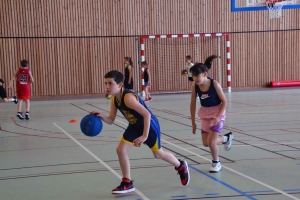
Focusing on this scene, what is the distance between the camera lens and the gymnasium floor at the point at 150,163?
482 centimetres

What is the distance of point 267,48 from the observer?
2081 cm

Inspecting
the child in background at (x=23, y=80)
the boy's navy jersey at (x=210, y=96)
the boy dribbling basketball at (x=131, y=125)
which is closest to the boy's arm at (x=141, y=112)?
the boy dribbling basketball at (x=131, y=125)

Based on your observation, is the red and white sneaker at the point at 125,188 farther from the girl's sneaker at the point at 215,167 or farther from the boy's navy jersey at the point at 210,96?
the boy's navy jersey at the point at 210,96

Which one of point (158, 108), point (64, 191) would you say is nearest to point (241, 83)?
point (158, 108)

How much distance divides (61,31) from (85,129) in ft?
47.3

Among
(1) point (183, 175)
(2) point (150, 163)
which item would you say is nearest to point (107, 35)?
(2) point (150, 163)

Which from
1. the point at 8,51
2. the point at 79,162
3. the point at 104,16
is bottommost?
the point at 79,162

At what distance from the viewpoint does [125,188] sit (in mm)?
4734

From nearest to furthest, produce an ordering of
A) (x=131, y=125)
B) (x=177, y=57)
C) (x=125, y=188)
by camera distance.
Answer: (x=125, y=188) < (x=131, y=125) < (x=177, y=57)

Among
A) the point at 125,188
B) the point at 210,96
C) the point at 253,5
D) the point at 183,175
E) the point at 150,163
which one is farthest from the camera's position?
the point at 253,5

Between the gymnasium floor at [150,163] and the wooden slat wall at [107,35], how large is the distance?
26.6 ft

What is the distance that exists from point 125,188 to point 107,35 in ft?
49.3

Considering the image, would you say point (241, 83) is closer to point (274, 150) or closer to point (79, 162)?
point (274, 150)

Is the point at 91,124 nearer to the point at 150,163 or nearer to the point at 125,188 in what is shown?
the point at 125,188
